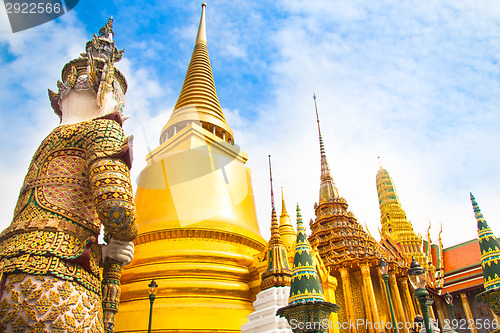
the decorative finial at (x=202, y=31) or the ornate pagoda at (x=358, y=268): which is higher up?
the decorative finial at (x=202, y=31)

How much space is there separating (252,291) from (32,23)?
8380mm

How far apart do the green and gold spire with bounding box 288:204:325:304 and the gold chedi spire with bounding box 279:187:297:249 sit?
823 centimetres

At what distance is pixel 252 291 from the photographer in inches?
401

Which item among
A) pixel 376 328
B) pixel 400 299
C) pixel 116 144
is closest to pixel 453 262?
pixel 400 299

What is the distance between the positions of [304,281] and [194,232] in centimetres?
662

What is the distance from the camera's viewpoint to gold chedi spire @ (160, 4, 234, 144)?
1373cm

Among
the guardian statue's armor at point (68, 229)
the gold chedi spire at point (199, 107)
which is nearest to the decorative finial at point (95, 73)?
the guardian statue's armor at point (68, 229)

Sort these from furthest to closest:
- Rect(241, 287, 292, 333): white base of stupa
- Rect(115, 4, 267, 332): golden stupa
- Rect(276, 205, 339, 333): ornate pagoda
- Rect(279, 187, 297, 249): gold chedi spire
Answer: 1. Rect(279, 187, 297, 249): gold chedi spire
2. Rect(115, 4, 267, 332): golden stupa
3. Rect(241, 287, 292, 333): white base of stupa
4. Rect(276, 205, 339, 333): ornate pagoda

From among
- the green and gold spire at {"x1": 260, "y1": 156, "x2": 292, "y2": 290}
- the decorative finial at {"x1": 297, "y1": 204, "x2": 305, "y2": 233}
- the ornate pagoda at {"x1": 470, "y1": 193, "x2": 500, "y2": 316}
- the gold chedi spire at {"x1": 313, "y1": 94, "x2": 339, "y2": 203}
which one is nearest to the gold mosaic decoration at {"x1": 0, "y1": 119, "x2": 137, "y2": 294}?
the decorative finial at {"x1": 297, "y1": 204, "x2": 305, "y2": 233}

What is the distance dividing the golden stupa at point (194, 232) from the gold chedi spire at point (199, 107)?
40 mm

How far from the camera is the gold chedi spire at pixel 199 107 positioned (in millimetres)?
13727

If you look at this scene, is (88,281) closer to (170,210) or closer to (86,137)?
(86,137)

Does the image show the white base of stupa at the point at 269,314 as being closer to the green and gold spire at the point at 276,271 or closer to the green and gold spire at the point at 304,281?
the green and gold spire at the point at 276,271

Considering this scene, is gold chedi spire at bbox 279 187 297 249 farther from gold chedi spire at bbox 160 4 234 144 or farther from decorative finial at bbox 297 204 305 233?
decorative finial at bbox 297 204 305 233
